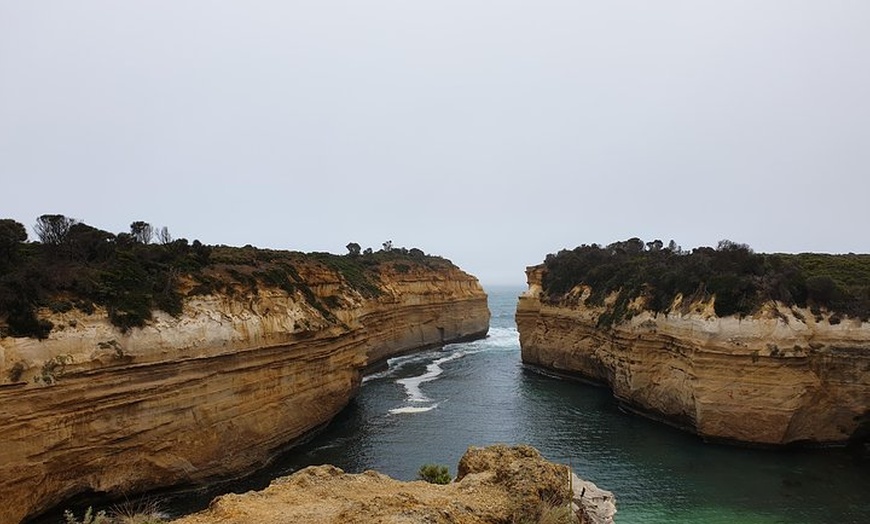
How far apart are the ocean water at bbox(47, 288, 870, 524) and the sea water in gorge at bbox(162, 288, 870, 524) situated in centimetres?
5

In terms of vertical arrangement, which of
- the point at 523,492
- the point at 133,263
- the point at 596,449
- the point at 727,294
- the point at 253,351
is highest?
the point at 133,263

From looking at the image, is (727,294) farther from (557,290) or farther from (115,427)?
(115,427)

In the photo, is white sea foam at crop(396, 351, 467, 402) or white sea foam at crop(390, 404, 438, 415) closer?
white sea foam at crop(390, 404, 438, 415)

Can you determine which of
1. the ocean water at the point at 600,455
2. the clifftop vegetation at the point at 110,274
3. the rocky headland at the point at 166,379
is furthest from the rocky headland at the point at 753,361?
the clifftop vegetation at the point at 110,274

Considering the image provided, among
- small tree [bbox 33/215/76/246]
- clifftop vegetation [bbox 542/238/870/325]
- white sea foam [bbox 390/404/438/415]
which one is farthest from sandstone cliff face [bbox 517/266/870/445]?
small tree [bbox 33/215/76/246]

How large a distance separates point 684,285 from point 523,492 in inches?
860

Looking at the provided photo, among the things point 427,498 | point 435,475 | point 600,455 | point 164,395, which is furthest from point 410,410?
point 427,498

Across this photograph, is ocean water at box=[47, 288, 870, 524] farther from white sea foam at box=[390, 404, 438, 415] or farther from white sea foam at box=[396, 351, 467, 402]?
white sea foam at box=[396, 351, 467, 402]

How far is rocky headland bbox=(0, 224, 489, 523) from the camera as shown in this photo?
16266 millimetres

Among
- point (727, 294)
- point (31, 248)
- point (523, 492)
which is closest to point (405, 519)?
point (523, 492)

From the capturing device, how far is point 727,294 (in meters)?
26.5

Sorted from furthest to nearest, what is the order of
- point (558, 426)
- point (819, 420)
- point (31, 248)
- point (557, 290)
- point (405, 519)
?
point (557, 290) < point (558, 426) < point (819, 420) < point (31, 248) < point (405, 519)

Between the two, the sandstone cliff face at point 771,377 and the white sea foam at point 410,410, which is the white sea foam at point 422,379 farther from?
the sandstone cliff face at point 771,377

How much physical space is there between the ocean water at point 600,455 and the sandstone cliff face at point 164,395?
4.97ft
